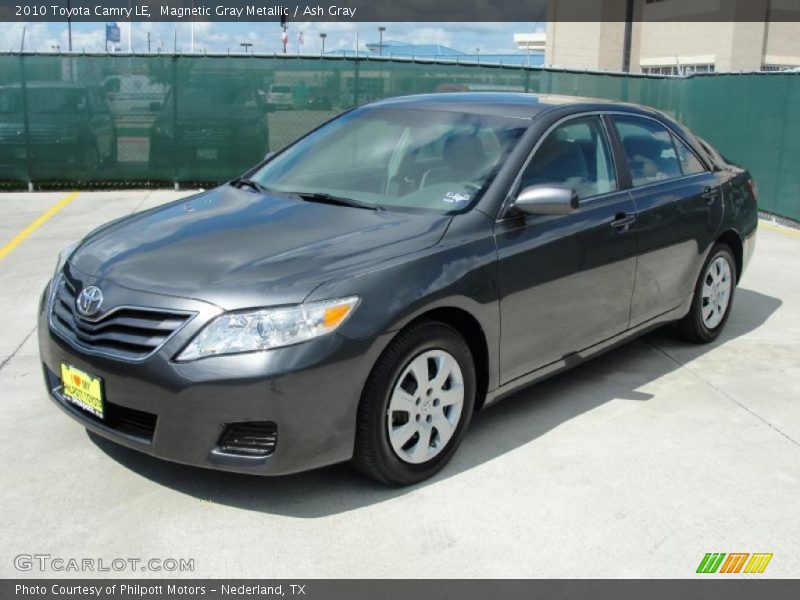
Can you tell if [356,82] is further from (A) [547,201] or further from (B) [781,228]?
(A) [547,201]

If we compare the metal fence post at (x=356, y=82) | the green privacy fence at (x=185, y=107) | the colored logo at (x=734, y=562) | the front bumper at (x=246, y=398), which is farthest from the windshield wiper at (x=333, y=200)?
the metal fence post at (x=356, y=82)

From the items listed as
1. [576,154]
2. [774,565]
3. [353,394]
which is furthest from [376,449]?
[576,154]

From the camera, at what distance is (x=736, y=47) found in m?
31.3

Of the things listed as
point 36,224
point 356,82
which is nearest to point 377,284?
point 36,224

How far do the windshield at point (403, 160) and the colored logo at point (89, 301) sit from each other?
1288mm

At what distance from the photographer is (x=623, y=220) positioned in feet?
16.2

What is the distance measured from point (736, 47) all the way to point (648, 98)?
17919 millimetres

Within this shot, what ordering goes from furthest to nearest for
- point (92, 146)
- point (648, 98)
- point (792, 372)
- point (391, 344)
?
point (648, 98), point (92, 146), point (792, 372), point (391, 344)

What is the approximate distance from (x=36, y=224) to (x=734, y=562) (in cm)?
889

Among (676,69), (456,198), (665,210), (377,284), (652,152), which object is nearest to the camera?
(377,284)

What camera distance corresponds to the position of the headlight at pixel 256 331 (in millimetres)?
3361

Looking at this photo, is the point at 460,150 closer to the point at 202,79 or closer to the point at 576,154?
the point at 576,154
